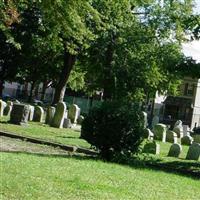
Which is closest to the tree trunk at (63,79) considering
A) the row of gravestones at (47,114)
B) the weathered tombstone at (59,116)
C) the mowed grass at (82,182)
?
the row of gravestones at (47,114)

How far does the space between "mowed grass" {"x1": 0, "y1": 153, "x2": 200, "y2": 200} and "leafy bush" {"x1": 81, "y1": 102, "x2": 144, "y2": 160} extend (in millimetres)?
2251

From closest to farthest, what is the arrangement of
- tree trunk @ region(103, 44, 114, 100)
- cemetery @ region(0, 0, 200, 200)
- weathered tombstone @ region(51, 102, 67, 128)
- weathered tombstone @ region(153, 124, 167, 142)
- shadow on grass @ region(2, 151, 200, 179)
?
1. cemetery @ region(0, 0, 200, 200)
2. shadow on grass @ region(2, 151, 200, 179)
3. weathered tombstone @ region(51, 102, 67, 128)
4. weathered tombstone @ region(153, 124, 167, 142)
5. tree trunk @ region(103, 44, 114, 100)

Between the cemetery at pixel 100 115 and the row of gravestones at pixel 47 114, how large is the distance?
0.06m

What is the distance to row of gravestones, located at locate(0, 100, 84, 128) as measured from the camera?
27.3 meters

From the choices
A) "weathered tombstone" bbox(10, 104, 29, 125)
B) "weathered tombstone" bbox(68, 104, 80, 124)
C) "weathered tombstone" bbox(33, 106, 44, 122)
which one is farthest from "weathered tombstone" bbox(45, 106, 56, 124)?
"weathered tombstone" bbox(10, 104, 29, 125)

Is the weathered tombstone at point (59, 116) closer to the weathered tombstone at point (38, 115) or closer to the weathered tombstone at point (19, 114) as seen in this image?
the weathered tombstone at point (38, 115)

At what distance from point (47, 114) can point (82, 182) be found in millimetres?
23232

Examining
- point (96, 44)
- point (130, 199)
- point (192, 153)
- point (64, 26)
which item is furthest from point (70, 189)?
point (96, 44)

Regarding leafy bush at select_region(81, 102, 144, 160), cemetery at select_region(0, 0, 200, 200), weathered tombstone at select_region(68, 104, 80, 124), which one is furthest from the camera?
weathered tombstone at select_region(68, 104, 80, 124)

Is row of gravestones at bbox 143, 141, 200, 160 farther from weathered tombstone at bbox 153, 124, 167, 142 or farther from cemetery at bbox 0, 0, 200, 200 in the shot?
weathered tombstone at bbox 153, 124, 167, 142

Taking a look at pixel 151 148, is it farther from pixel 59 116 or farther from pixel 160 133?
pixel 160 133

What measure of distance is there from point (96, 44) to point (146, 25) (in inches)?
195

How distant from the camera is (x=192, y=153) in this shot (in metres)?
22.6

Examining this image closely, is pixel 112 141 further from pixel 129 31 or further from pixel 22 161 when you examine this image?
pixel 129 31
